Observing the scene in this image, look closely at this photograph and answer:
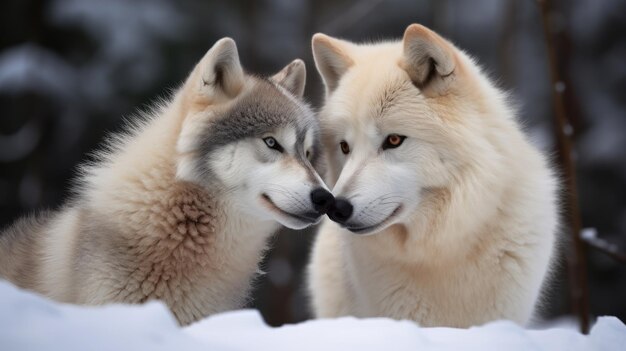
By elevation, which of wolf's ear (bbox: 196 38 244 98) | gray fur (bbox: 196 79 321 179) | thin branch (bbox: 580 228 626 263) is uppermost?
wolf's ear (bbox: 196 38 244 98)

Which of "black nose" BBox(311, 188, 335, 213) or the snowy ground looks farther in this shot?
"black nose" BBox(311, 188, 335, 213)

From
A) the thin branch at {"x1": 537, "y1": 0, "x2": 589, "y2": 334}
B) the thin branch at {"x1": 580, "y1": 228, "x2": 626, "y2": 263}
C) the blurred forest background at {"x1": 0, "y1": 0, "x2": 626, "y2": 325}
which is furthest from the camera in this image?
the blurred forest background at {"x1": 0, "y1": 0, "x2": 626, "y2": 325}

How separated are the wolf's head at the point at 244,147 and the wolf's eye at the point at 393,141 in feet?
1.48

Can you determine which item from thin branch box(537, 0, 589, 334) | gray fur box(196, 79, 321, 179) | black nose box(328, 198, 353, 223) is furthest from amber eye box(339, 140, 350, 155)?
thin branch box(537, 0, 589, 334)

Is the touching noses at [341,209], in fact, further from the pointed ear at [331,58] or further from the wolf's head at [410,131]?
the pointed ear at [331,58]

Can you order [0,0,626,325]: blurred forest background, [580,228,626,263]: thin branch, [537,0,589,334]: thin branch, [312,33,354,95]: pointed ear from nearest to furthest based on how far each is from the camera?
[312,33,354,95]: pointed ear → [580,228,626,263]: thin branch → [537,0,589,334]: thin branch → [0,0,626,325]: blurred forest background

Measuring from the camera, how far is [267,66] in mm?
12039

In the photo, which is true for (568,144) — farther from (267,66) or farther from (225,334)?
(267,66)

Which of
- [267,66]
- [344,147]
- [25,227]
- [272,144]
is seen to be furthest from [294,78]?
[267,66]

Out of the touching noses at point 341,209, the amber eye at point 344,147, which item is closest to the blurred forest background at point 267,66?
the amber eye at point 344,147

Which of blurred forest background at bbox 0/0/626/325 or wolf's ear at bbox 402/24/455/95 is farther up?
wolf's ear at bbox 402/24/455/95

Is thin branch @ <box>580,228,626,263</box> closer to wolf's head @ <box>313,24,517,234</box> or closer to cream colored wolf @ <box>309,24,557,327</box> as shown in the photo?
cream colored wolf @ <box>309,24,557,327</box>

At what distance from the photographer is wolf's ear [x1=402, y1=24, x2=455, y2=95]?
3770 millimetres

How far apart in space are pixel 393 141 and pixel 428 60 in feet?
1.69
